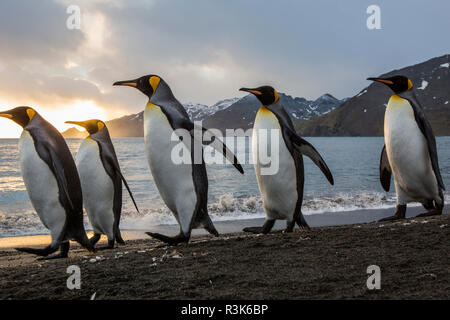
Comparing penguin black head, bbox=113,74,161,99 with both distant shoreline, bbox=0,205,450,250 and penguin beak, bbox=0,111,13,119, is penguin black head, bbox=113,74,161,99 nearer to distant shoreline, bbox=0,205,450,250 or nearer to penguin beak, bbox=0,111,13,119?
penguin beak, bbox=0,111,13,119

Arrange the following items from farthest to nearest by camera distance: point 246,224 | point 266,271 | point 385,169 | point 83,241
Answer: point 246,224
point 385,169
point 83,241
point 266,271

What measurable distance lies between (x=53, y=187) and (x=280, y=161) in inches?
108

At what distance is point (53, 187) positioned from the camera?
15.8 feet

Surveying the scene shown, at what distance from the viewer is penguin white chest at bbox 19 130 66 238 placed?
4.81m

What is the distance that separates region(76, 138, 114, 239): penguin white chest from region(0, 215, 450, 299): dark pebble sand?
62.9 inches

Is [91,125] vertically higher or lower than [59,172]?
higher

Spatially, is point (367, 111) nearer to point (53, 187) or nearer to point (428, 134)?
point (428, 134)

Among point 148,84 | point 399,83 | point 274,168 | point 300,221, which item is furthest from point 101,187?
point 399,83

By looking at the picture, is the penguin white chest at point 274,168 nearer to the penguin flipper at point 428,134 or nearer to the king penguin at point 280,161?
the king penguin at point 280,161

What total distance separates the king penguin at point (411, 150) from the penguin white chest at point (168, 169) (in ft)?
11.2

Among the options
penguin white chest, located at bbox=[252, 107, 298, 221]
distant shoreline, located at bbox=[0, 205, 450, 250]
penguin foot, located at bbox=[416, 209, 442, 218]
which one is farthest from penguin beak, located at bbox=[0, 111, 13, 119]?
penguin foot, located at bbox=[416, 209, 442, 218]

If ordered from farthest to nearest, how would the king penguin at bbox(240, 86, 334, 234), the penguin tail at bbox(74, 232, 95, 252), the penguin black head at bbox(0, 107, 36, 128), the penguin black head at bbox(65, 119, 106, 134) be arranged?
1. the penguin black head at bbox(65, 119, 106, 134)
2. the king penguin at bbox(240, 86, 334, 234)
3. the penguin black head at bbox(0, 107, 36, 128)
4. the penguin tail at bbox(74, 232, 95, 252)

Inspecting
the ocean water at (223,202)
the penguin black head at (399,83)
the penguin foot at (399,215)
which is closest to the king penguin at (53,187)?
the penguin foot at (399,215)
